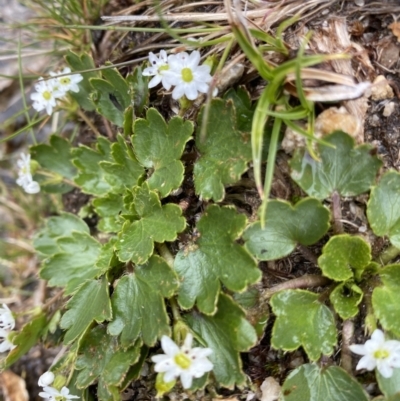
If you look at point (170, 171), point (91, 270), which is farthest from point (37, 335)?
point (170, 171)

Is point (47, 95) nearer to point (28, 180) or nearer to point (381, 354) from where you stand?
point (28, 180)

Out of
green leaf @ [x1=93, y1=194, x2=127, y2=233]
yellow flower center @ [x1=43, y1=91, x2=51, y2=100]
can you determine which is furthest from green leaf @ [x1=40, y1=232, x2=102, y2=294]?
yellow flower center @ [x1=43, y1=91, x2=51, y2=100]

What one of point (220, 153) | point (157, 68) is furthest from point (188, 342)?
point (157, 68)

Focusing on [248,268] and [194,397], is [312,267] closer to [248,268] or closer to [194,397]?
[248,268]

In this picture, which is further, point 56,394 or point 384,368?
point 56,394

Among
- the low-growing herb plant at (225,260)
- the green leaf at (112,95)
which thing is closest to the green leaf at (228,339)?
the low-growing herb plant at (225,260)

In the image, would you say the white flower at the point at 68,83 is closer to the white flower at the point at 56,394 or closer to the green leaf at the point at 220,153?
the green leaf at the point at 220,153
